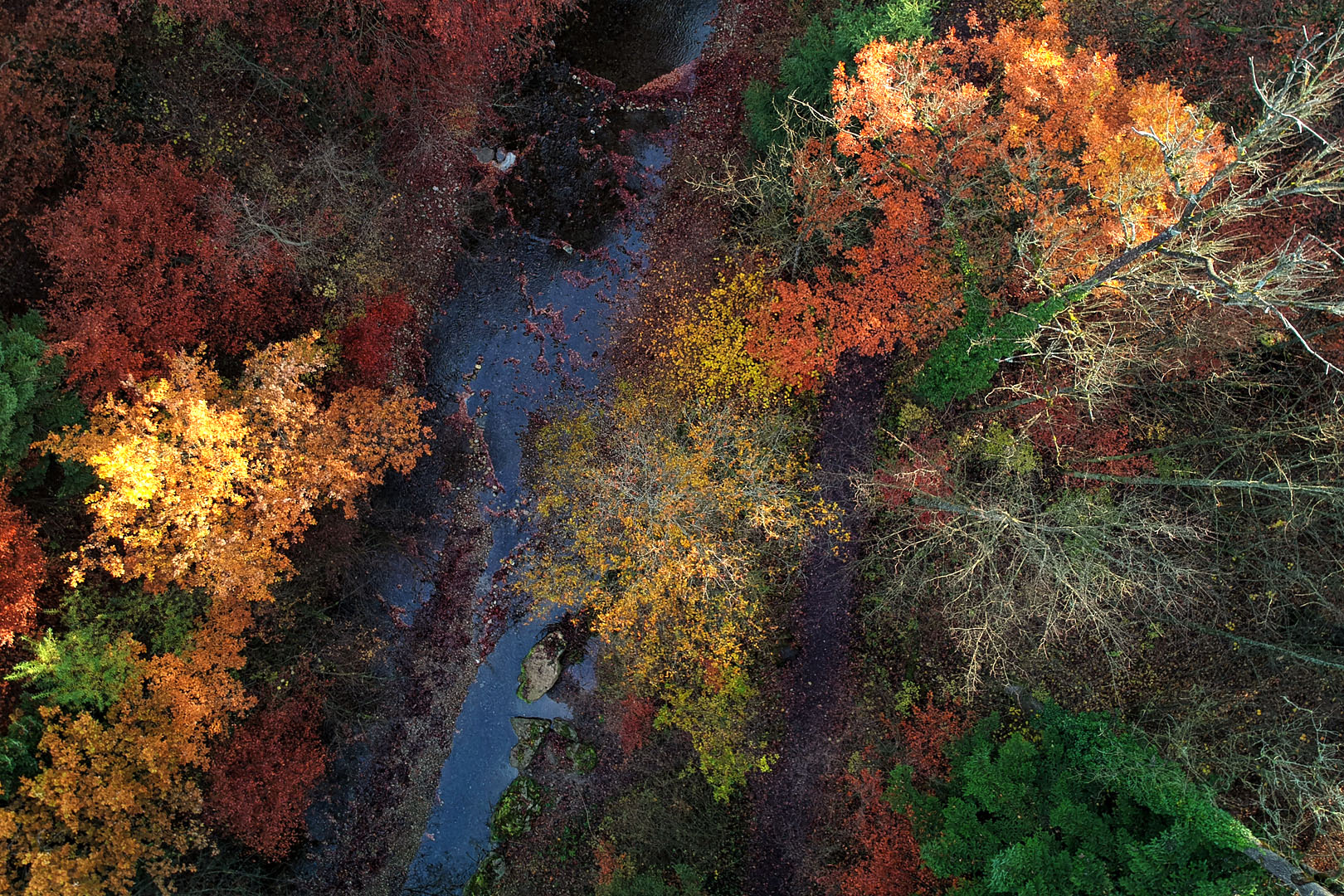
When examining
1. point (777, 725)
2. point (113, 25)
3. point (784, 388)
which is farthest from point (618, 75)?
point (777, 725)

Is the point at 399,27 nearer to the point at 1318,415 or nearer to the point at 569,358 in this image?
the point at 569,358

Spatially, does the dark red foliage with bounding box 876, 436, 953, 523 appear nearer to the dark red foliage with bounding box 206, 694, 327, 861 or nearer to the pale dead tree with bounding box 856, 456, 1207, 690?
the pale dead tree with bounding box 856, 456, 1207, 690

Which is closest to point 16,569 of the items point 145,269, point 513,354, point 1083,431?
point 145,269

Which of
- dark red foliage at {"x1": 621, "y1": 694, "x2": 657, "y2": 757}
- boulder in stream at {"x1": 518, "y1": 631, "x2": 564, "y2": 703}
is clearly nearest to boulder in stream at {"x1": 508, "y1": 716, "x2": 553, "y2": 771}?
boulder in stream at {"x1": 518, "y1": 631, "x2": 564, "y2": 703}

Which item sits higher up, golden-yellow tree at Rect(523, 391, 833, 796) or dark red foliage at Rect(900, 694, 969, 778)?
golden-yellow tree at Rect(523, 391, 833, 796)

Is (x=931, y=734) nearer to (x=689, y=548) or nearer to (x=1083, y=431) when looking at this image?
(x=689, y=548)

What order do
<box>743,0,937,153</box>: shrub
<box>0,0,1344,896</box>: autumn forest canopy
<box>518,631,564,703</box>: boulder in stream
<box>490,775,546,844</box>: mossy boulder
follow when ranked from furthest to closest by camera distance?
<box>518,631,564,703</box>: boulder in stream < <box>490,775,546,844</box>: mossy boulder < <box>743,0,937,153</box>: shrub < <box>0,0,1344,896</box>: autumn forest canopy

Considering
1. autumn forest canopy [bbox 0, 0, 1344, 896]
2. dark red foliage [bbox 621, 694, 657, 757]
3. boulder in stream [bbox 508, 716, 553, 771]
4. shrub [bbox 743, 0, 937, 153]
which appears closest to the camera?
autumn forest canopy [bbox 0, 0, 1344, 896]

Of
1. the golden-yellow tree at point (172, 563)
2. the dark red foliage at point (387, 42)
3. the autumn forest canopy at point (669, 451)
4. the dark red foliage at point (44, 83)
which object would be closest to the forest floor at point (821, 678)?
the autumn forest canopy at point (669, 451)
